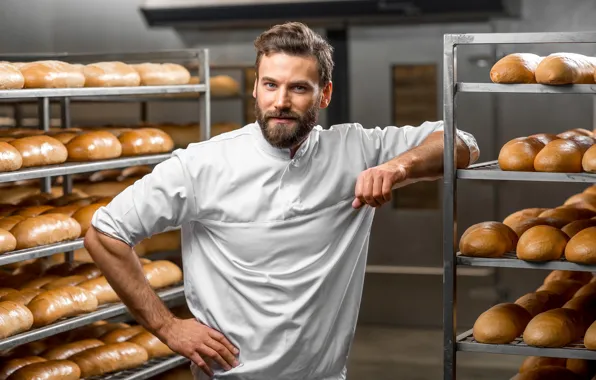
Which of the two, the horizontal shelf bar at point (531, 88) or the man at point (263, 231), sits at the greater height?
the horizontal shelf bar at point (531, 88)

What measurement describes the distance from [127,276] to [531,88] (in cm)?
124

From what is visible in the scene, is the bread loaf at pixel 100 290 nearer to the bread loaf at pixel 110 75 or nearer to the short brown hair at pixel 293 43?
the bread loaf at pixel 110 75

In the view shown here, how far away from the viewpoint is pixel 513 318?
2.98m

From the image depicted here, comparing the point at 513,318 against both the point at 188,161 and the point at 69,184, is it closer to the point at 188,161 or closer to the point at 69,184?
the point at 188,161

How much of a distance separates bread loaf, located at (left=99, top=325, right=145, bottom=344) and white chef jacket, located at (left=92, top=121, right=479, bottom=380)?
1.60 metres

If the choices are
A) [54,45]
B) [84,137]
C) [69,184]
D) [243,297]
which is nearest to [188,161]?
[243,297]

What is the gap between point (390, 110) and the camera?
17.8ft

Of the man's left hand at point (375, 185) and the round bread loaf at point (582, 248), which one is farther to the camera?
the round bread loaf at point (582, 248)

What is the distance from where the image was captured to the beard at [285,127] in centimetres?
248

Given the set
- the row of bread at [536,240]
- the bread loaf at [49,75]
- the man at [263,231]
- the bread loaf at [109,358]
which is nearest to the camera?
the man at [263,231]

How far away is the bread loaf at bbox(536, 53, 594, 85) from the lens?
262cm

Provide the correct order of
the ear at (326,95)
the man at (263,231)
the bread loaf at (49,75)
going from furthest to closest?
the bread loaf at (49,75)
the ear at (326,95)
the man at (263,231)

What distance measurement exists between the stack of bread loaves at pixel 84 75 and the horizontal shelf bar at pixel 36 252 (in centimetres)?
60

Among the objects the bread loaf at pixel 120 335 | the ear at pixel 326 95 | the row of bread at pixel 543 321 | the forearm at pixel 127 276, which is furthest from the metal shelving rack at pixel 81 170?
the row of bread at pixel 543 321
